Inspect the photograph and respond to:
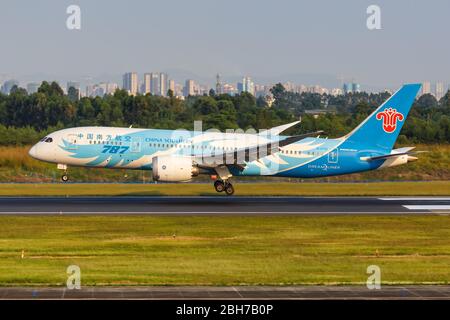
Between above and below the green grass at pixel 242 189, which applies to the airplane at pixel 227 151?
above

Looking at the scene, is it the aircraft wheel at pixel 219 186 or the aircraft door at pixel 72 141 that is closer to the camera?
the aircraft door at pixel 72 141

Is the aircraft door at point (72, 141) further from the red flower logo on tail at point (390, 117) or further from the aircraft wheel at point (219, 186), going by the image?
the red flower logo on tail at point (390, 117)

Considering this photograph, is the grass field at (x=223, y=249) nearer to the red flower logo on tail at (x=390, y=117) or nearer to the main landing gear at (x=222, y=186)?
the main landing gear at (x=222, y=186)

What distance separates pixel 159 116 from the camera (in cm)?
9869

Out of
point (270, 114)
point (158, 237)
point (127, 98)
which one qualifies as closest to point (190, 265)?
point (158, 237)

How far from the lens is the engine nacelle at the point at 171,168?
142 ft

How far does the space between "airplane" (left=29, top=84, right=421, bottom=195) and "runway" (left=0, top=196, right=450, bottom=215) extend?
2.01 m

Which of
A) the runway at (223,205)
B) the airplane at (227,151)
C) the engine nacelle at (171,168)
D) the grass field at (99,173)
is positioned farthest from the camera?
the grass field at (99,173)

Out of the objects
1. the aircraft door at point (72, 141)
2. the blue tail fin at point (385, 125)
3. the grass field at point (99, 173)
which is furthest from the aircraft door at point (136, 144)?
the grass field at point (99, 173)

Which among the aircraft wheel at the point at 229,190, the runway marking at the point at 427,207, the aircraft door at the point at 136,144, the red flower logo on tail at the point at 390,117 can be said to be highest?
the red flower logo on tail at the point at 390,117

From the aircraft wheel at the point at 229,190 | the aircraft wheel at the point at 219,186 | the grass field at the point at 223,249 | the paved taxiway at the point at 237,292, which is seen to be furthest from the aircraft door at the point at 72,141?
the paved taxiway at the point at 237,292

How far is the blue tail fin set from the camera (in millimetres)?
50500

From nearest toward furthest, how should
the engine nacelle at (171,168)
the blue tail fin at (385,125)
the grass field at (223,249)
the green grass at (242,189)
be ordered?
the grass field at (223,249), the engine nacelle at (171,168), the green grass at (242,189), the blue tail fin at (385,125)

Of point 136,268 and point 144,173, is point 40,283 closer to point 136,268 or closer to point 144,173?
point 136,268
